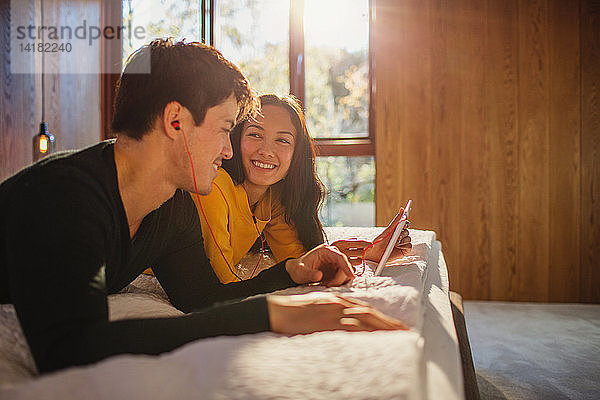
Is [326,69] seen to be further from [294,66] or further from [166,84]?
[166,84]

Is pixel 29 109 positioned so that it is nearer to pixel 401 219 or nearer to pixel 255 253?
pixel 255 253

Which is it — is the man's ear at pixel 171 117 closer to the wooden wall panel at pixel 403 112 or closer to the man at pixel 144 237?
the man at pixel 144 237

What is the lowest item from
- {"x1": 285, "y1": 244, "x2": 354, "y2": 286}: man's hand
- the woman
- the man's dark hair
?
{"x1": 285, "y1": 244, "x2": 354, "y2": 286}: man's hand

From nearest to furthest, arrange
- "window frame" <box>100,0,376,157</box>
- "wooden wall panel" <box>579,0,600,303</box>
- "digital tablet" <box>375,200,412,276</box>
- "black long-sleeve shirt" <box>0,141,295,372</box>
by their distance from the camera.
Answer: "black long-sleeve shirt" <box>0,141,295,372</box>
"digital tablet" <box>375,200,412,276</box>
"wooden wall panel" <box>579,0,600,303</box>
"window frame" <box>100,0,376,157</box>

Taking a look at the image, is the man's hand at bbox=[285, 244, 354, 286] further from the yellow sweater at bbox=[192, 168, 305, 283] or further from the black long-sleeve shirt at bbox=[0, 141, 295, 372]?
the black long-sleeve shirt at bbox=[0, 141, 295, 372]

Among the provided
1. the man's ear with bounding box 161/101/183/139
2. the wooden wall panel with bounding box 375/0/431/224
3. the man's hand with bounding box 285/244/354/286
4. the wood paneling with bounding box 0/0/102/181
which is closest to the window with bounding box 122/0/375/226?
the wooden wall panel with bounding box 375/0/431/224

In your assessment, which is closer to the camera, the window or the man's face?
the man's face

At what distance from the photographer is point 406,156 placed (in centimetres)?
346

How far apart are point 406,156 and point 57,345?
309 cm

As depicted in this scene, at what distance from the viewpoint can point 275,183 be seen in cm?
174

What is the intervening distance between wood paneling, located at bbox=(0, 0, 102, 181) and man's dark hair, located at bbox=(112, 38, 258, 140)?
70.1 inches

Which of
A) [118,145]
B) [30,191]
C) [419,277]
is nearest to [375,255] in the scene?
[419,277]

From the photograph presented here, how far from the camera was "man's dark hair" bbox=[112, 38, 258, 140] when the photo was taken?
908 millimetres

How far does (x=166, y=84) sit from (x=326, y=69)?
2.92 metres
